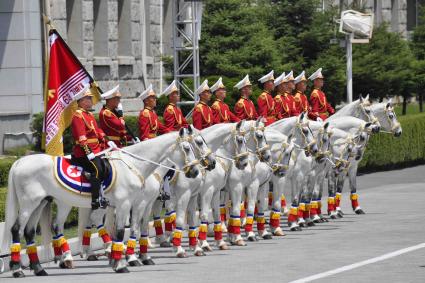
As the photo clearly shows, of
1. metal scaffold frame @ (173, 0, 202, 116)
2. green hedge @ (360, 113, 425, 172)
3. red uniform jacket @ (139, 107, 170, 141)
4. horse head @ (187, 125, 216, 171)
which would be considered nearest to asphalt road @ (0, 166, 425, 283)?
horse head @ (187, 125, 216, 171)

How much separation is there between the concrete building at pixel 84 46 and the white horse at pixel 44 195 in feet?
36.7

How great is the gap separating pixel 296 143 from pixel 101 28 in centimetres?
1479

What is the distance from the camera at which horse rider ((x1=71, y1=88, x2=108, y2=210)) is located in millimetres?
18109

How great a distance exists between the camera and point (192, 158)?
62.0ft

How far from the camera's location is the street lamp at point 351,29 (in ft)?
120

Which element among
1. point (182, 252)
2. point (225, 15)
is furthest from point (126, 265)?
point (225, 15)

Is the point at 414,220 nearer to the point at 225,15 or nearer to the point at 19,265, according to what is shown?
the point at 19,265

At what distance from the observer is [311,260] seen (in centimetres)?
1864

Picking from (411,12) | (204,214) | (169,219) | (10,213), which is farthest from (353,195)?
(411,12)

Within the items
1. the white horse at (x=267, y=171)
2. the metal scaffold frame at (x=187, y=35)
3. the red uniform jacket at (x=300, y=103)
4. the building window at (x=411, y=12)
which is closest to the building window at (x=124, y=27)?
the metal scaffold frame at (x=187, y=35)

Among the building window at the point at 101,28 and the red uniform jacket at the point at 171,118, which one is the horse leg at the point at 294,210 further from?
the building window at the point at 101,28

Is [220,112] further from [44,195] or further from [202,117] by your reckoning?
[44,195]

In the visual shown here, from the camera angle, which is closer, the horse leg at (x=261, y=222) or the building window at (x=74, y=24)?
the horse leg at (x=261, y=222)

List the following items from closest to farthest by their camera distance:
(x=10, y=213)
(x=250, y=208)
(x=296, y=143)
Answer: (x=10, y=213)
(x=250, y=208)
(x=296, y=143)
